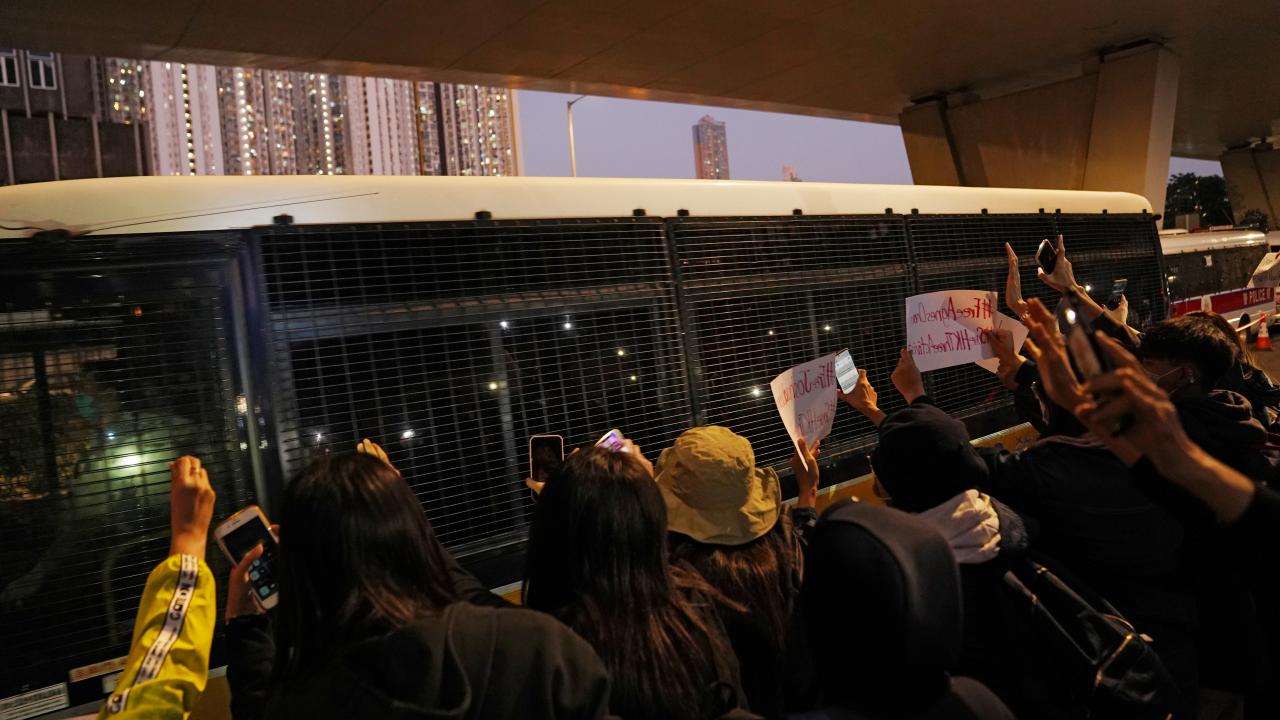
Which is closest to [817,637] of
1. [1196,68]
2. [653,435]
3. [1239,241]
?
[653,435]

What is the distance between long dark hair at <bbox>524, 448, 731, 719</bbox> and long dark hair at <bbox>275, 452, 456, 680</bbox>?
37cm

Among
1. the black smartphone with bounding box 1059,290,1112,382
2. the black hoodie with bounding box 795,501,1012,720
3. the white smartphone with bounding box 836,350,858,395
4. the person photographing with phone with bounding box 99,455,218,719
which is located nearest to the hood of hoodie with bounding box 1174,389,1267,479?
the white smartphone with bounding box 836,350,858,395

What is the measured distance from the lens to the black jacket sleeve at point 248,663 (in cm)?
206

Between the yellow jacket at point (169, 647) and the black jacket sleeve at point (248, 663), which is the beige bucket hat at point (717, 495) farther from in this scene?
the yellow jacket at point (169, 647)

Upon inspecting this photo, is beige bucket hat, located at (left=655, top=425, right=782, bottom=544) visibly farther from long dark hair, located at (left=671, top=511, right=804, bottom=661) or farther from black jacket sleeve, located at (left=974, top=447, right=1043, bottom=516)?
black jacket sleeve, located at (left=974, top=447, right=1043, bottom=516)

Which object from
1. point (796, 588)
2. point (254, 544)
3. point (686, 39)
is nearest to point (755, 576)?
point (796, 588)

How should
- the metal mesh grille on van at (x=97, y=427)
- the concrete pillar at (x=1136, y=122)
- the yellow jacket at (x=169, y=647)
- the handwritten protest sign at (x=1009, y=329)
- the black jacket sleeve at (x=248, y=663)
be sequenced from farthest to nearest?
the concrete pillar at (x=1136, y=122) → the handwritten protest sign at (x=1009, y=329) → the metal mesh grille on van at (x=97, y=427) → the black jacket sleeve at (x=248, y=663) → the yellow jacket at (x=169, y=647)

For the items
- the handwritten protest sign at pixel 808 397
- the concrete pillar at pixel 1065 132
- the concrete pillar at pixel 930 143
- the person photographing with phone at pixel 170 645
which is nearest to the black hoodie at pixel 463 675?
the person photographing with phone at pixel 170 645

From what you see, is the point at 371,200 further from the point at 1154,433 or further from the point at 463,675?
the point at 1154,433

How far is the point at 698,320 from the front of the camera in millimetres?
3887

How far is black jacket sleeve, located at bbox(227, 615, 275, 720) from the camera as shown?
2.06 metres

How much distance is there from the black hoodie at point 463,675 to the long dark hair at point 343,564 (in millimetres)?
94

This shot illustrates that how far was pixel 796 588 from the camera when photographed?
2.59 m

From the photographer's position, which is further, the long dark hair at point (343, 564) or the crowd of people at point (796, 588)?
the long dark hair at point (343, 564)
